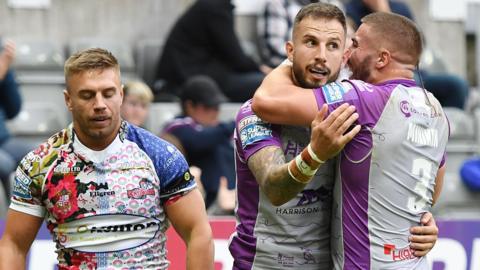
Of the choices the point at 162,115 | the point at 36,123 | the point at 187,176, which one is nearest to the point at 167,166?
the point at 187,176

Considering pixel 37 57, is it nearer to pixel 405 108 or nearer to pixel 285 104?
pixel 285 104

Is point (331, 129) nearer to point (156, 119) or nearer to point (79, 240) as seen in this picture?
point (79, 240)

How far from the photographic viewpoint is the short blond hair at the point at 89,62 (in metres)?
4.18

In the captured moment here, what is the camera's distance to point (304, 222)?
4.42 meters

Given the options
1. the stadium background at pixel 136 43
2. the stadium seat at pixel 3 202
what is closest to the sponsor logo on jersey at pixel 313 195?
the stadium seat at pixel 3 202

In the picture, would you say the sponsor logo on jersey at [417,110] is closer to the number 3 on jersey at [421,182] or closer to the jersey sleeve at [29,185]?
the number 3 on jersey at [421,182]

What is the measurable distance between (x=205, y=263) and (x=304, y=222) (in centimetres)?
44

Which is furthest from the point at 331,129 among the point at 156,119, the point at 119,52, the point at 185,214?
the point at 119,52

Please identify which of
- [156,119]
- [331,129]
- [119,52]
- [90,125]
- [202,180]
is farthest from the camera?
[119,52]

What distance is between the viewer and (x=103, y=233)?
4238mm

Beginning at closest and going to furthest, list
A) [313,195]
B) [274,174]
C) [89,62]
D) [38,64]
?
[274,174] < [89,62] < [313,195] < [38,64]

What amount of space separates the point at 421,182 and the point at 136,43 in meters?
5.91

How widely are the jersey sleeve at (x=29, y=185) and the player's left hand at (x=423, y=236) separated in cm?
148

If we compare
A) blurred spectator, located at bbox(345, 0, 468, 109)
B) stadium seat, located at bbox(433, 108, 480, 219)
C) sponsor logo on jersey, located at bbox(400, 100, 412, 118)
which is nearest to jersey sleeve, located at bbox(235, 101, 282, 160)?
sponsor logo on jersey, located at bbox(400, 100, 412, 118)
